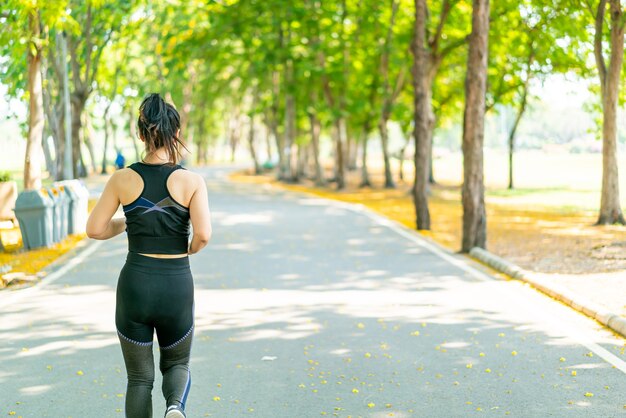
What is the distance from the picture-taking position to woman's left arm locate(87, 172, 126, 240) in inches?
170

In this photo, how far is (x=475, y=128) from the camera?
15.2m

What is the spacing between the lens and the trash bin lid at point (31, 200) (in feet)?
49.9

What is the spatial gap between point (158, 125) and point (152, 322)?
0.94 metres

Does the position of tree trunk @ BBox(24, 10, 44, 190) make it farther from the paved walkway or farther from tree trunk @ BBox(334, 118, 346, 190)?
tree trunk @ BBox(334, 118, 346, 190)

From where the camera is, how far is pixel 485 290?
10.9m

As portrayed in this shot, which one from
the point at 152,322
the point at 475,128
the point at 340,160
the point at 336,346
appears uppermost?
the point at 475,128

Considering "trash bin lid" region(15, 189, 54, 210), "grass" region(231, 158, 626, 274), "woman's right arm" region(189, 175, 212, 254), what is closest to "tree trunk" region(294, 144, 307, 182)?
"grass" region(231, 158, 626, 274)

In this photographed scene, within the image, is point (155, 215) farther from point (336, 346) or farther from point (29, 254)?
point (29, 254)

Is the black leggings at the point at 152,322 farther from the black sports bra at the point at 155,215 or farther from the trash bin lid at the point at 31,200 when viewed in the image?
the trash bin lid at the point at 31,200

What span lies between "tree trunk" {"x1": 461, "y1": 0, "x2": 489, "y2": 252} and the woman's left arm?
36.5ft

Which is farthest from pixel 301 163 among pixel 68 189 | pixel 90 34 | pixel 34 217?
pixel 34 217

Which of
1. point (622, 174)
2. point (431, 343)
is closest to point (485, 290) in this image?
point (431, 343)

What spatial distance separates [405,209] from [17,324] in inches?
748

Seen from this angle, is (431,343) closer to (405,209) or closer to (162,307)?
(162,307)
